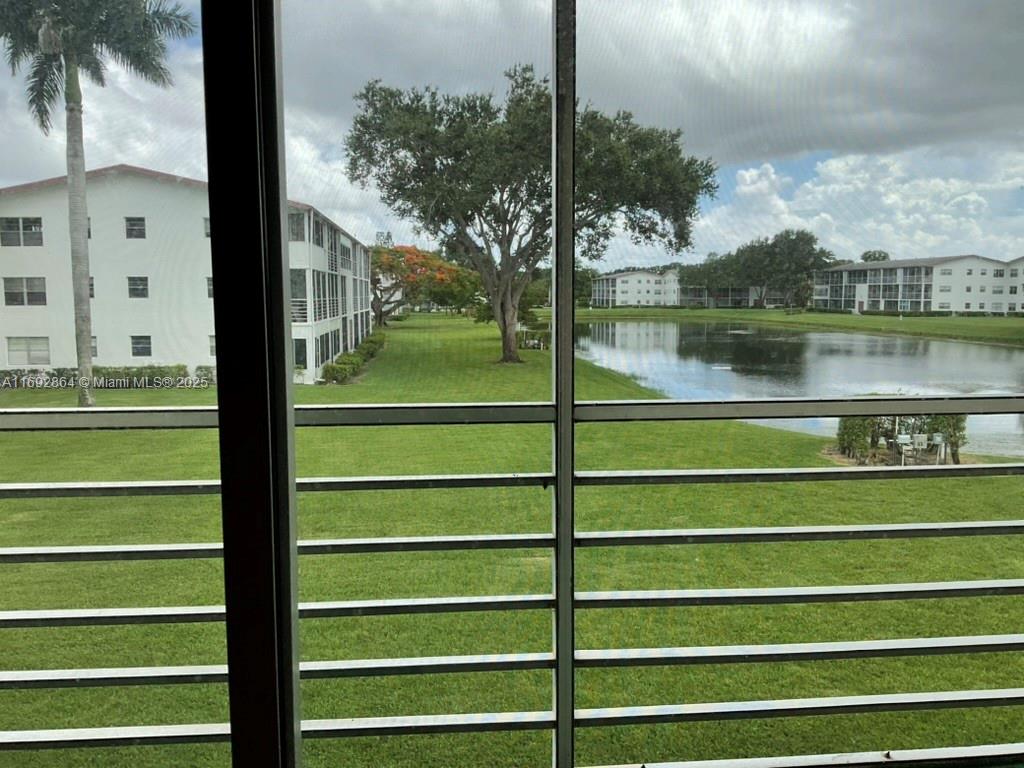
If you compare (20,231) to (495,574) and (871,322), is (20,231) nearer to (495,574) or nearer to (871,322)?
(495,574)

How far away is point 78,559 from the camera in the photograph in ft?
5.92

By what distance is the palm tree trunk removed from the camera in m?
1.69

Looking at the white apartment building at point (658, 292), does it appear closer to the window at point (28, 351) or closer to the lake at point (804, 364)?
the lake at point (804, 364)

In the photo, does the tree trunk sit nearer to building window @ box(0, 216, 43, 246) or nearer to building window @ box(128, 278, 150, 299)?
building window @ box(128, 278, 150, 299)

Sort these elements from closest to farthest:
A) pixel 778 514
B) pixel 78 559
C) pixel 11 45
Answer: pixel 11 45 < pixel 78 559 < pixel 778 514

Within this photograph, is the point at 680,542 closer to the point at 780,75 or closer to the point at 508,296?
the point at 508,296

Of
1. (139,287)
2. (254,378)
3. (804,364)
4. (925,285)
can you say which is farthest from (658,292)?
(139,287)

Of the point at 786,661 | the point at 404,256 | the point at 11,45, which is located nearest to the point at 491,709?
the point at 786,661

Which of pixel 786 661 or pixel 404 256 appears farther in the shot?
pixel 786 661

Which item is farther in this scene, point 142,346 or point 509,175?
point 509,175

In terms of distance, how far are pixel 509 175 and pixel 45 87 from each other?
3.74 ft

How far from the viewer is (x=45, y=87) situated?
168 centimetres

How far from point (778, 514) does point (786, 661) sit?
1.38 feet

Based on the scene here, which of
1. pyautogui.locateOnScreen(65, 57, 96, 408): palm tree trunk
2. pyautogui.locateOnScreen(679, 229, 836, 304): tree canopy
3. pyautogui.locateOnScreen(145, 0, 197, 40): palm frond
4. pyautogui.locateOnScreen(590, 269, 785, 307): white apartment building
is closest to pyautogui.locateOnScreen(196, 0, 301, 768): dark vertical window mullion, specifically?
pyautogui.locateOnScreen(145, 0, 197, 40): palm frond
